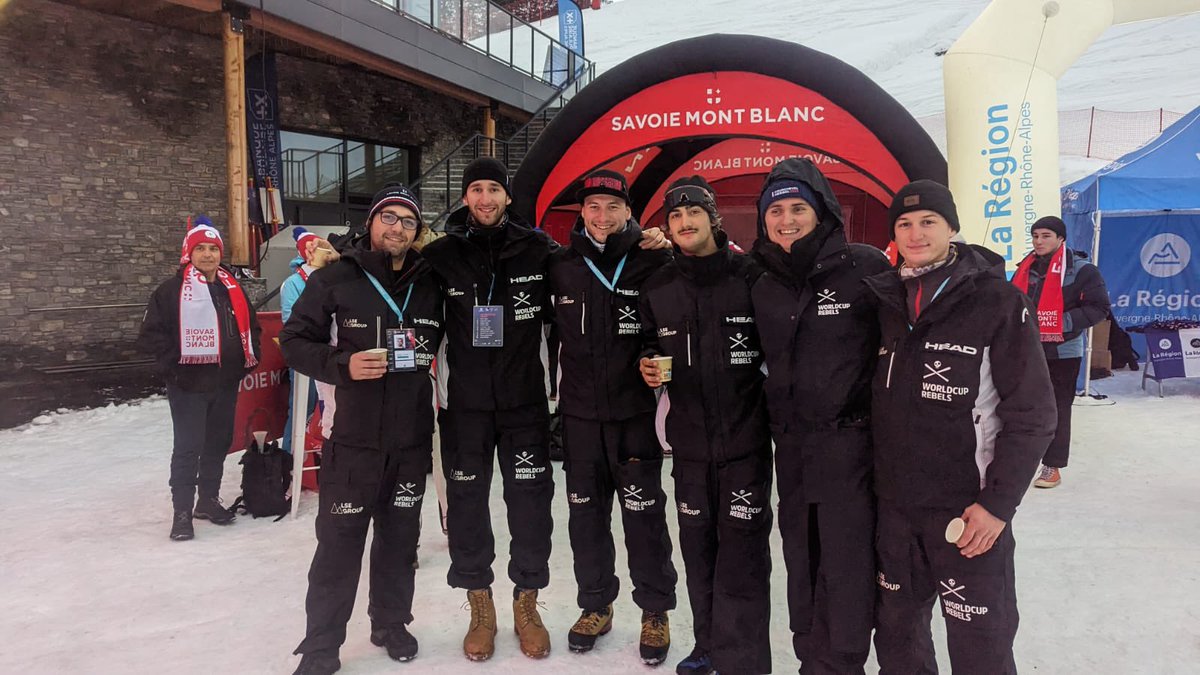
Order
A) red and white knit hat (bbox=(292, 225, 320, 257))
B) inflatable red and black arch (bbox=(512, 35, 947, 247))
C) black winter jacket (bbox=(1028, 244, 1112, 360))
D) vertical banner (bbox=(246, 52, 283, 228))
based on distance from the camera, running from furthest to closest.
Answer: vertical banner (bbox=(246, 52, 283, 228)) → black winter jacket (bbox=(1028, 244, 1112, 360)) → inflatable red and black arch (bbox=(512, 35, 947, 247)) → red and white knit hat (bbox=(292, 225, 320, 257))

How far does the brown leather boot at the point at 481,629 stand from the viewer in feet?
9.46

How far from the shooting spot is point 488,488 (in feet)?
9.89

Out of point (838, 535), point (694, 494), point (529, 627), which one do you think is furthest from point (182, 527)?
point (838, 535)

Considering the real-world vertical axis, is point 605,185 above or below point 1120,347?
above

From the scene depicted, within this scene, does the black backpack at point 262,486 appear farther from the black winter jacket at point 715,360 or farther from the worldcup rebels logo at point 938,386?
the worldcup rebels logo at point 938,386

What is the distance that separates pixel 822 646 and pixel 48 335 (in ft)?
36.4

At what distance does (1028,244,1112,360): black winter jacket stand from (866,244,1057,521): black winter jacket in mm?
3606

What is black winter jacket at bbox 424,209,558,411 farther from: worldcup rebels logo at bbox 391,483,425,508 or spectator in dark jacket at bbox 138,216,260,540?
spectator in dark jacket at bbox 138,216,260,540

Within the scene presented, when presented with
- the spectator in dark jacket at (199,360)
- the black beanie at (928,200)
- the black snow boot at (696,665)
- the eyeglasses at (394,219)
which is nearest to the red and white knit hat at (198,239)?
the spectator in dark jacket at (199,360)

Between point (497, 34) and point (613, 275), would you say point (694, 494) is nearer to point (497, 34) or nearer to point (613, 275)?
point (613, 275)

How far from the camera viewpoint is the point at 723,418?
2604mm

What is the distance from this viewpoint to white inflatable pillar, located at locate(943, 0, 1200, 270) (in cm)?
436

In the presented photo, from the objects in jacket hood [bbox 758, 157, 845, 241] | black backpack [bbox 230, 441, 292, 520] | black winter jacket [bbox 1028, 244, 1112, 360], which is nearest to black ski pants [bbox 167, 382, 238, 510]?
black backpack [bbox 230, 441, 292, 520]

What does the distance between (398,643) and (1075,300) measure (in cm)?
557
